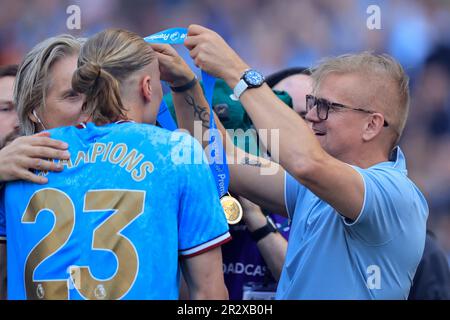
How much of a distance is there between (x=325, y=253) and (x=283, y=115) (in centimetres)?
65

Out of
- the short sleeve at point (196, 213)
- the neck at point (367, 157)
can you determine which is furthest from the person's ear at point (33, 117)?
the neck at point (367, 157)

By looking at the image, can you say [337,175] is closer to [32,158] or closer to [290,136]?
[290,136]

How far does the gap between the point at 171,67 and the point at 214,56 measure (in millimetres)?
671

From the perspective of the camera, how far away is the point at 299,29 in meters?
6.29

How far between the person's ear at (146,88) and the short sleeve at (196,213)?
0.28 meters

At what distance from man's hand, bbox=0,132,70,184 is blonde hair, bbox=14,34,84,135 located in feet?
1.49

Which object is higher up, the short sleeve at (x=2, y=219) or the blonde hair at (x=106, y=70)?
the blonde hair at (x=106, y=70)

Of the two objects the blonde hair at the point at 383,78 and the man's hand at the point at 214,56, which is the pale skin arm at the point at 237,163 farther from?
the man's hand at the point at 214,56

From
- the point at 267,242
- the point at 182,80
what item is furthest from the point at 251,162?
the point at 182,80

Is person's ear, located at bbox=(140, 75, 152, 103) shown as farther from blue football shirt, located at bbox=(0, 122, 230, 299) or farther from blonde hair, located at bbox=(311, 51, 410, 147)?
blonde hair, located at bbox=(311, 51, 410, 147)

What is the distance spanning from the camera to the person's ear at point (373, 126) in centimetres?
308

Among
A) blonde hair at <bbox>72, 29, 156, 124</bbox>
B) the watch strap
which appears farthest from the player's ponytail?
the watch strap
